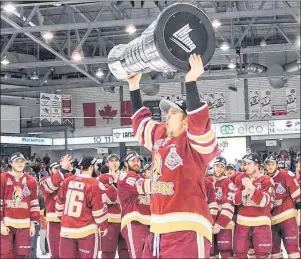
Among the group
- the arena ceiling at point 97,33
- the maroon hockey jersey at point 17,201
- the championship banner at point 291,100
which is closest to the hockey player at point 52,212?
the maroon hockey jersey at point 17,201

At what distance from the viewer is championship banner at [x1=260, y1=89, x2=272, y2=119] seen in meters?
18.7

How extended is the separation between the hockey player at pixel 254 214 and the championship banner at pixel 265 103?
1324 cm

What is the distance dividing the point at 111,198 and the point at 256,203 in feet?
5.47

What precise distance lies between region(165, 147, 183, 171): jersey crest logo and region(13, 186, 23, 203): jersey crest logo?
3621mm

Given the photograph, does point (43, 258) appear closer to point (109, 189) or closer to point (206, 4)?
point (109, 189)

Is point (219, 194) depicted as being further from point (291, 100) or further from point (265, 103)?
point (291, 100)

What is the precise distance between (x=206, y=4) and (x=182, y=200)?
42.4 feet

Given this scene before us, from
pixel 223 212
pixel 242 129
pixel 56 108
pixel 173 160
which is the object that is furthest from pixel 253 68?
pixel 173 160

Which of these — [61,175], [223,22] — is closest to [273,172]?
[61,175]

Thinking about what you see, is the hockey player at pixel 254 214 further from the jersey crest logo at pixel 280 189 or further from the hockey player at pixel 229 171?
the hockey player at pixel 229 171

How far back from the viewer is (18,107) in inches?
836

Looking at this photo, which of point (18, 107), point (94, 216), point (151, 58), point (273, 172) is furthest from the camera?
point (18, 107)

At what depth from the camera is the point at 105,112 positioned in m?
21.4

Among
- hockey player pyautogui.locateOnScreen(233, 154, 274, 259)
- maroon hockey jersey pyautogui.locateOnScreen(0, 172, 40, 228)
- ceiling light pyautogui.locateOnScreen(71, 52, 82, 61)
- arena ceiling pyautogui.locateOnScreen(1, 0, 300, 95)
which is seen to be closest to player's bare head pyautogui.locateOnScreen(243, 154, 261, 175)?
hockey player pyautogui.locateOnScreen(233, 154, 274, 259)
